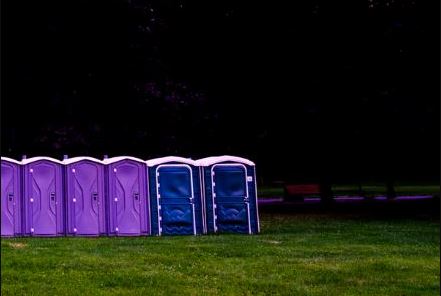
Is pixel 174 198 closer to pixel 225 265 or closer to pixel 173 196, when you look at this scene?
pixel 173 196

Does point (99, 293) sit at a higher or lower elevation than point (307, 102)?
lower

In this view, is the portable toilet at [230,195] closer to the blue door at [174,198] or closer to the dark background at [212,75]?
the blue door at [174,198]

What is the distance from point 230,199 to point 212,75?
8994 mm

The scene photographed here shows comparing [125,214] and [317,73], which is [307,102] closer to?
[317,73]


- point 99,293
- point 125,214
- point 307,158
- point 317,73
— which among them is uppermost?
point 317,73

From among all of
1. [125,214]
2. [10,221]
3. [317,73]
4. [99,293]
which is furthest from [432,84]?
[99,293]

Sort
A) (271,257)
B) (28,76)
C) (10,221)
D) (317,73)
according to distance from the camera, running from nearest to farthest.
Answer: (271,257) → (10,221) → (28,76) → (317,73)

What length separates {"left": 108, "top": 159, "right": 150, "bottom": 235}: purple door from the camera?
12688mm

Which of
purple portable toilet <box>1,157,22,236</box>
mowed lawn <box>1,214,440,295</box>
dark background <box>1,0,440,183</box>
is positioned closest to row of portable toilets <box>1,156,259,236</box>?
purple portable toilet <box>1,157,22,236</box>

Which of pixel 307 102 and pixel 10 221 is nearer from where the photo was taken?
pixel 10 221

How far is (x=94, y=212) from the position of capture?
1259 cm

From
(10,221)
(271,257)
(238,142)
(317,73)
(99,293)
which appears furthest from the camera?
(238,142)

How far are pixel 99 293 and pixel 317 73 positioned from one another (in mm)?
13684

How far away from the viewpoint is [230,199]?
13078 millimetres
